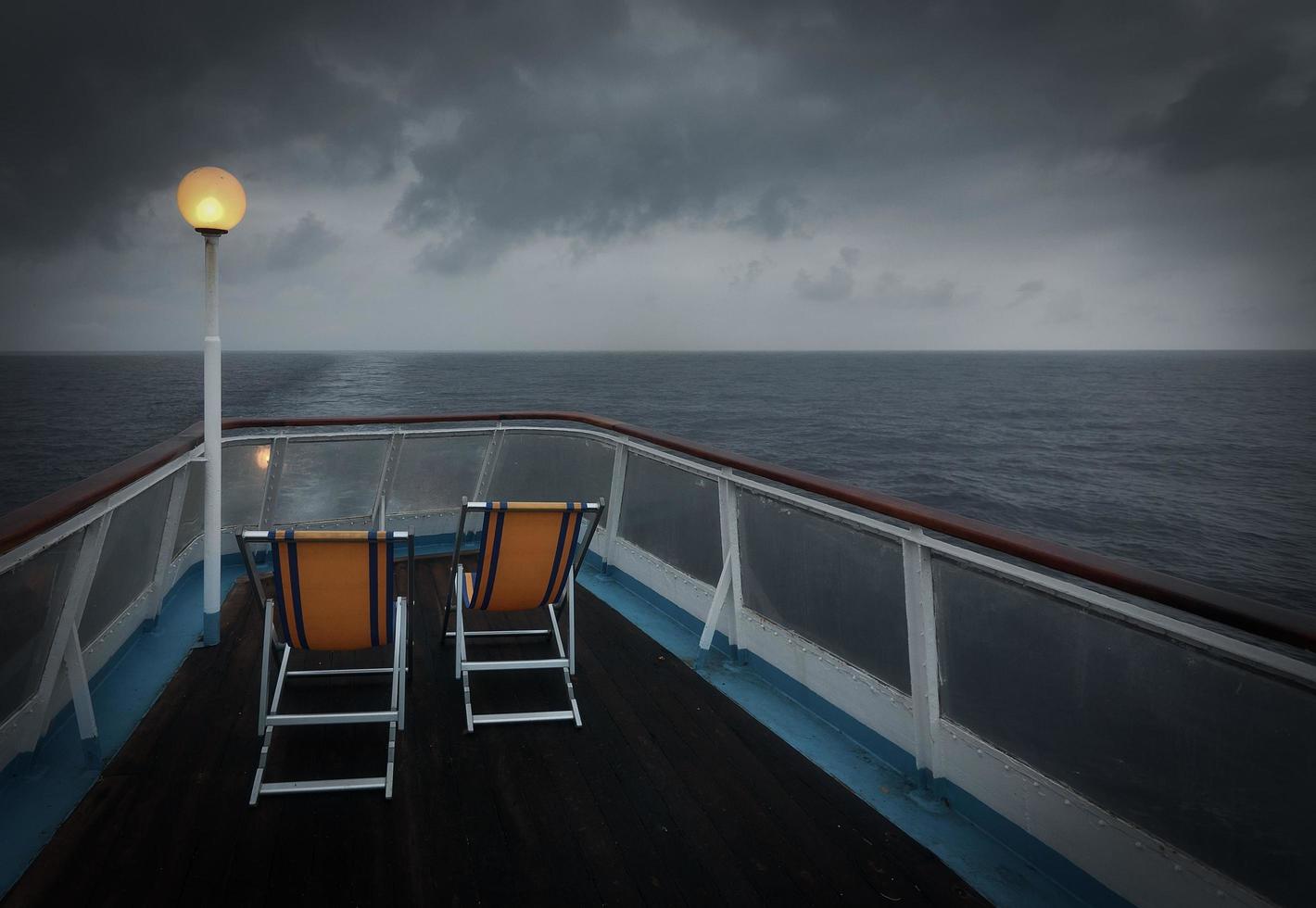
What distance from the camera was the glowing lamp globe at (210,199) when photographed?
2.90 metres

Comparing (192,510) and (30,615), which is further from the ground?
(192,510)

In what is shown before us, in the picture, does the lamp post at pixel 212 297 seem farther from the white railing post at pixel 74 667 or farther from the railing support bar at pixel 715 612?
the railing support bar at pixel 715 612

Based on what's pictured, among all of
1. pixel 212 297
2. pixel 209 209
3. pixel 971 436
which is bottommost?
pixel 971 436

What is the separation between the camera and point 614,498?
4465mm

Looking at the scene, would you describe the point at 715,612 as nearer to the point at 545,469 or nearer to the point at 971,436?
the point at 545,469

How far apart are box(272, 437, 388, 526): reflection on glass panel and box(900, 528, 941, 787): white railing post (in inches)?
149

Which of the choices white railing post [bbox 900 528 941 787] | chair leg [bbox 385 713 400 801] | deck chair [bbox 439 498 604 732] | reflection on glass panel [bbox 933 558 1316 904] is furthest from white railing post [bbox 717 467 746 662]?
chair leg [bbox 385 713 400 801]

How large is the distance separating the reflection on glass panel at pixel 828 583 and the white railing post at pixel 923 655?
8 centimetres

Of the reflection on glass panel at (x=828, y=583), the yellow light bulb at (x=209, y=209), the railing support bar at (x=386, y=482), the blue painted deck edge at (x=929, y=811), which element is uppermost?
the yellow light bulb at (x=209, y=209)

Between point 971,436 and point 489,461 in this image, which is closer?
point 489,461

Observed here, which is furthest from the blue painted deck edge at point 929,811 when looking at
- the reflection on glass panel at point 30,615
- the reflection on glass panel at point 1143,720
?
the reflection on glass panel at point 30,615

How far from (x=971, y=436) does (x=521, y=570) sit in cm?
4231

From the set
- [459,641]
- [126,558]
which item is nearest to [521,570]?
[459,641]

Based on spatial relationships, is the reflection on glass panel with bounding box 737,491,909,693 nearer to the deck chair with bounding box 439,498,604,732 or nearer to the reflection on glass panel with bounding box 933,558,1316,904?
the reflection on glass panel with bounding box 933,558,1316,904
